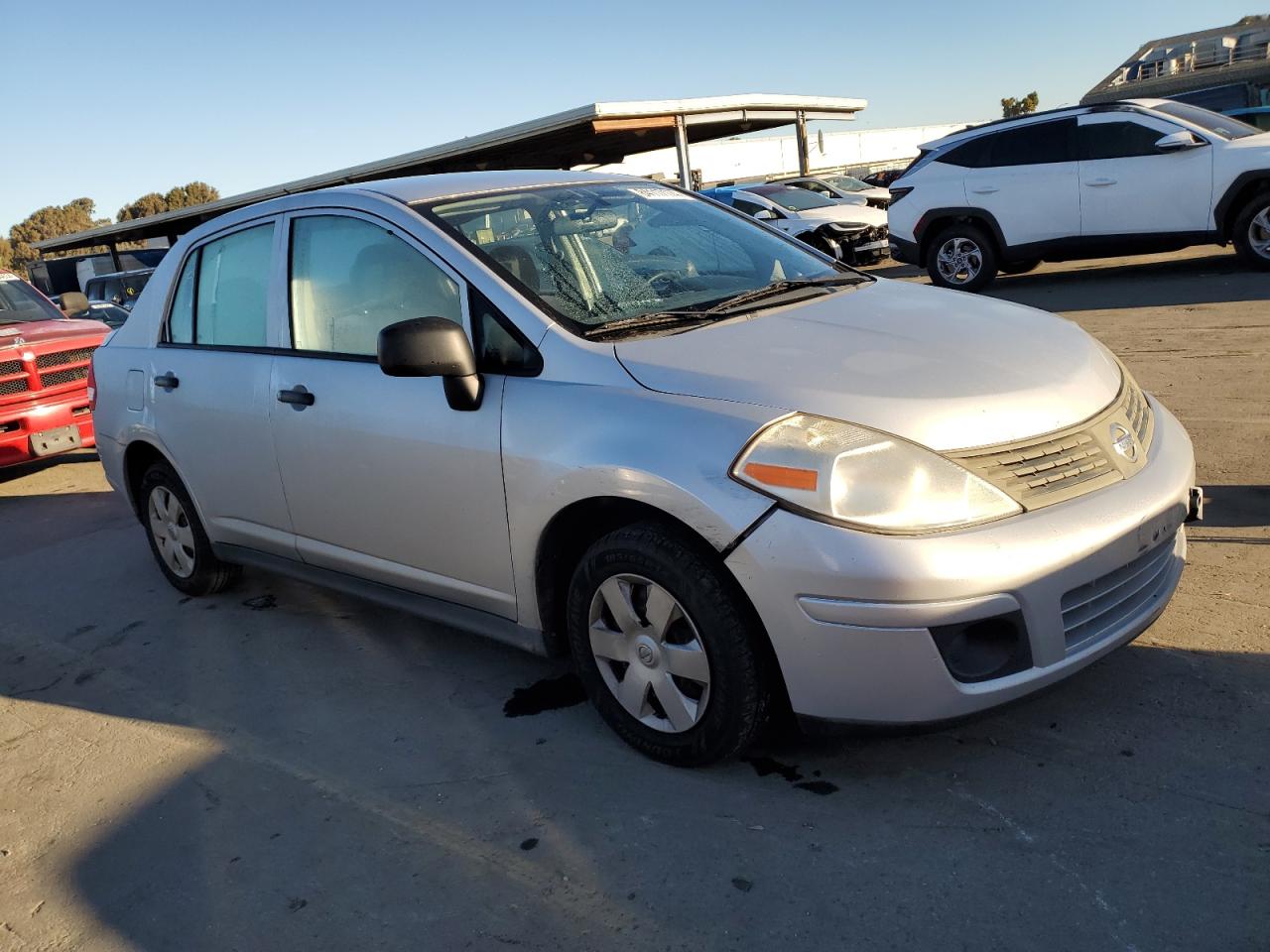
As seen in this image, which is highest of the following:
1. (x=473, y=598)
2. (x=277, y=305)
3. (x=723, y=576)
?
(x=277, y=305)

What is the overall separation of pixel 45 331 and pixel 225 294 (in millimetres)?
5316

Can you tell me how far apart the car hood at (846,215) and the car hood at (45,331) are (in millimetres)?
10521

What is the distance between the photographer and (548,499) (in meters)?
Result: 3.15

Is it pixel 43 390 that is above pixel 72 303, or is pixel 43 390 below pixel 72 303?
below

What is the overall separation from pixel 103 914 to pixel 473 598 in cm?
134

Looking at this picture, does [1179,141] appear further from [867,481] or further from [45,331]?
[45,331]

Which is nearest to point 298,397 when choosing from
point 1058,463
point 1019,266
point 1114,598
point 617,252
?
point 617,252

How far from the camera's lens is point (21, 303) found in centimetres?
954

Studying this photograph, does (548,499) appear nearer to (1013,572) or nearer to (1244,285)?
(1013,572)

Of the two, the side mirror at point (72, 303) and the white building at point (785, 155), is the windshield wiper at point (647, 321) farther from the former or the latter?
the white building at point (785, 155)

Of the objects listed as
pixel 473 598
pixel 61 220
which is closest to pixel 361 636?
pixel 473 598

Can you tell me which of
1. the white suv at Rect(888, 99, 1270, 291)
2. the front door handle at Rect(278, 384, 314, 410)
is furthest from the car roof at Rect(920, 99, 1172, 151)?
the front door handle at Rect(278, 384, 314, 410)

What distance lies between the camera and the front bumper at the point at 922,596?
2.56 meters

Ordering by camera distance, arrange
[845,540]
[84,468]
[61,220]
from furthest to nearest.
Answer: [61,220], [84,468], [845,540]
